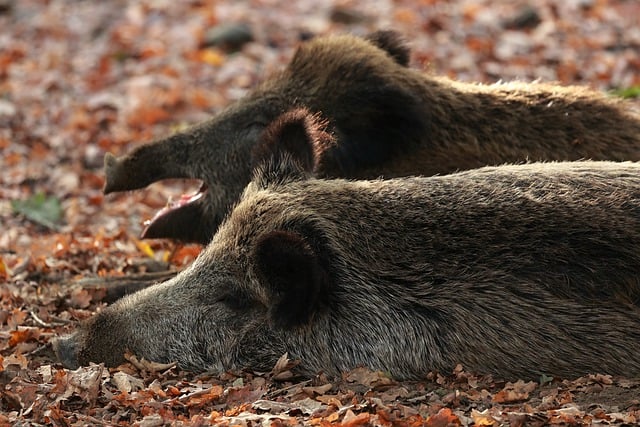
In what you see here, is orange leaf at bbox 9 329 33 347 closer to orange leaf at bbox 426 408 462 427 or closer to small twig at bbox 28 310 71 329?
small twig at bbox 28 310 71 329

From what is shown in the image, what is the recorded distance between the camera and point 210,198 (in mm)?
7316

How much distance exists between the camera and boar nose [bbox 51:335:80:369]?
227 inches

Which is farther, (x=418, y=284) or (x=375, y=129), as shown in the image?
(x=375, y=129)

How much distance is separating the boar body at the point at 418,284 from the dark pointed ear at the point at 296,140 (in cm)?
38

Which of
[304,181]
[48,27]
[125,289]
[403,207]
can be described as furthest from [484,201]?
[48,27]

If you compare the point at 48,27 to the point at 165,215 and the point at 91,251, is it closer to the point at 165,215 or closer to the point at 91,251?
the point at 91,251

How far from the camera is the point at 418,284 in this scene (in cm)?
539

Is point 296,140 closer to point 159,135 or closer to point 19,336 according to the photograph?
point 19,336

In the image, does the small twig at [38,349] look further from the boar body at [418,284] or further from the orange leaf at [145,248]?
the orange leaf at [145,248]

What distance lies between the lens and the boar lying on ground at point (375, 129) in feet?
23.0

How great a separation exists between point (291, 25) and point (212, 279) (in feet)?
29.8

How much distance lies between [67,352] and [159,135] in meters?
4.98

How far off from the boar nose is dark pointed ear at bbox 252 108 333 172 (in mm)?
1458

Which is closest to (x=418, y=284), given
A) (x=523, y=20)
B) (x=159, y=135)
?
(x=159, y=135)
